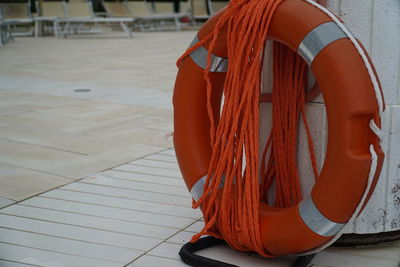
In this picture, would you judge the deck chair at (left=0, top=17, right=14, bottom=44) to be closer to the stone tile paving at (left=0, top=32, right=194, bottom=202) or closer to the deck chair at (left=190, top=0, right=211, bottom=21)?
the stone tile paving at (left=0, top=32, right=194, bottom=202)

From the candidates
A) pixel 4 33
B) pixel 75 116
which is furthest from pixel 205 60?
pixel 4 33

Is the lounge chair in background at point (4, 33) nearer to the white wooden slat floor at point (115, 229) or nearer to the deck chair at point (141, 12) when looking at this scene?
the deck chair at point (141, 12)

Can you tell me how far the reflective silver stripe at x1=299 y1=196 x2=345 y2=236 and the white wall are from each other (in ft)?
0.99

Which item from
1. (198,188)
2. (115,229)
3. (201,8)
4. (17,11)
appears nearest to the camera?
(198,188)

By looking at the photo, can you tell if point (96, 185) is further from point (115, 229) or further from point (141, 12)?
point (141, 12)

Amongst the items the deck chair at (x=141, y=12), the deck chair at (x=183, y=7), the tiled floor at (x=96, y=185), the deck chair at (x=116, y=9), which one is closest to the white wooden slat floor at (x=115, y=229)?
the tiled floor at (x=96, y=185)

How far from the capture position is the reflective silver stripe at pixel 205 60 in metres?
1.92

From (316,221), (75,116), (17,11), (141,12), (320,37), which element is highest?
(320,37)

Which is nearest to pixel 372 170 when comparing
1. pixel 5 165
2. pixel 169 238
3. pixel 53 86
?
pixel 169 238

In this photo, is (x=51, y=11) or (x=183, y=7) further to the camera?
(x=183, y=7)

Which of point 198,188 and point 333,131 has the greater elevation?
point 333,131

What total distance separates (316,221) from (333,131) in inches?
9.7

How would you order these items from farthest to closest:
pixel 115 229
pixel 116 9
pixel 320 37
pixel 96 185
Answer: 1. pixel 116 9
2. pixel 96 185
3. pixel 115 229
4. pixel 320 37

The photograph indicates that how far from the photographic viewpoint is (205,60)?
192 centimetres
